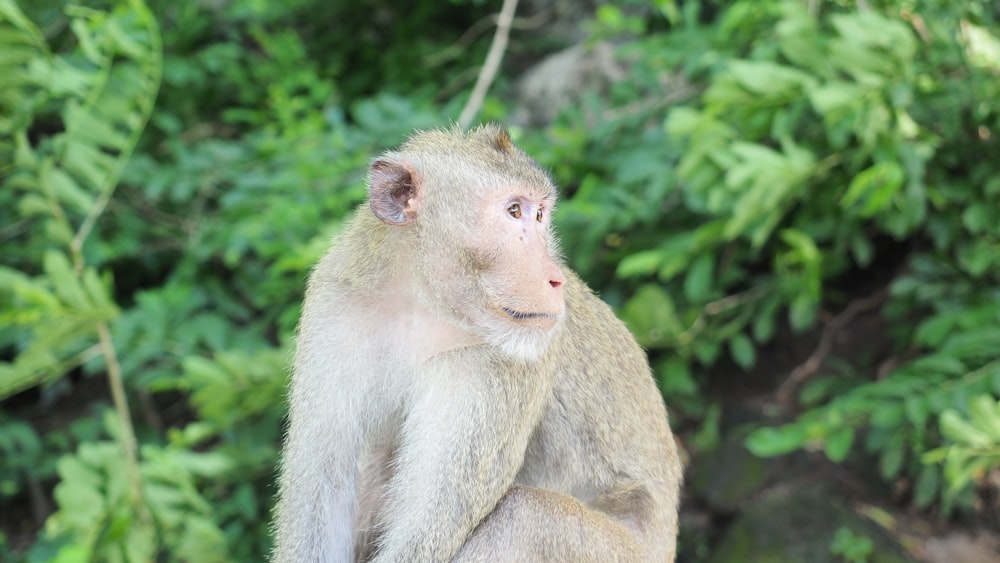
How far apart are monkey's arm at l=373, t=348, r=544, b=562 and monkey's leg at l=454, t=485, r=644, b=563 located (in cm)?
3

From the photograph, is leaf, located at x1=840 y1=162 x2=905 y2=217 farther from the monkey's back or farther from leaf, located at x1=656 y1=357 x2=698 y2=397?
the monkey's back

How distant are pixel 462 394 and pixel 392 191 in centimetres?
55

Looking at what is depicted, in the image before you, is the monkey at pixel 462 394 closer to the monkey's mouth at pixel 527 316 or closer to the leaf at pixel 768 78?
the monkey's mouth at pixel 527 316

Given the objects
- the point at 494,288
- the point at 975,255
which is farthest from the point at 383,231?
the point at 975,255

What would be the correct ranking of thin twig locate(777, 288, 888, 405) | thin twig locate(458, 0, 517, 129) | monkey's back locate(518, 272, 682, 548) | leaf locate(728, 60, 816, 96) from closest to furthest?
1. monkey's back locate(518, 272, 682, 548)
2. leaf locate(728, 60, 816, 96)
3. thin twig locate(458, 0, 517, 129)
4. thin twig locate(777, 288, 888, 405)

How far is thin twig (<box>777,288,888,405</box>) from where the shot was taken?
524 cm

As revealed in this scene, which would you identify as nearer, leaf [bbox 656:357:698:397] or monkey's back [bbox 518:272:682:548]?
monkey's back [bbox 518:272:682:548]

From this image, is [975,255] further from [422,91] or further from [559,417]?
[422,91]

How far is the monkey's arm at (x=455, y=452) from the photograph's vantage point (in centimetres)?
228

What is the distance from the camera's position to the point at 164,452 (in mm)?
4410

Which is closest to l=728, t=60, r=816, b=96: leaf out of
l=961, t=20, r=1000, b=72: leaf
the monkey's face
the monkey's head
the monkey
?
l=961, t=20, r=1000, b=72: leaf

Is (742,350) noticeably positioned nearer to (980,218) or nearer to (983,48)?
(980,218)

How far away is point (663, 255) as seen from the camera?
417 centimetres

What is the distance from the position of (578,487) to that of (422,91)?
4.06 meters
